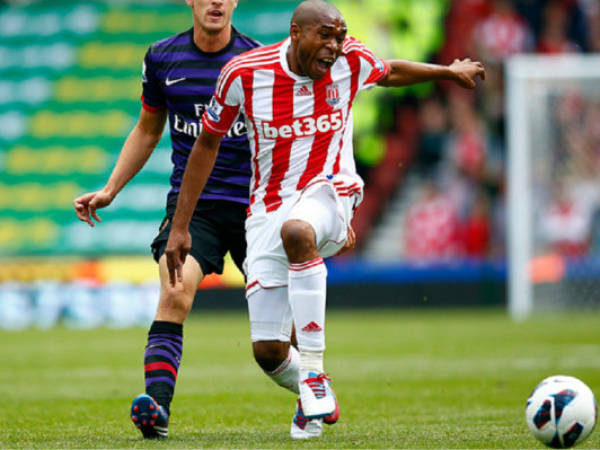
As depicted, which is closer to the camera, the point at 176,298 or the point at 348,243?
the point at 176,298

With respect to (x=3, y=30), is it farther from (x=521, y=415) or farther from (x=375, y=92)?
(x=521, y=415)

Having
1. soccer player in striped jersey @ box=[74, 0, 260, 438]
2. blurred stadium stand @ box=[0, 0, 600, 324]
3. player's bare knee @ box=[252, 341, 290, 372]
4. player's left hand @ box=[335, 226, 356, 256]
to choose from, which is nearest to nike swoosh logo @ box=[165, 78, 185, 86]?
soccer player in striped jersey @ box=[74, 0, 260, 438]

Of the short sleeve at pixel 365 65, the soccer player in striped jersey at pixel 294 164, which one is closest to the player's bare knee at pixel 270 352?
the soccer player in striped jersey at pixel 294 164

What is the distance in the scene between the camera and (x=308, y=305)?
489cm

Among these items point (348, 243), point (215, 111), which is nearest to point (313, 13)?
point (215, 111)

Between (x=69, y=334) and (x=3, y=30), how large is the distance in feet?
32.4

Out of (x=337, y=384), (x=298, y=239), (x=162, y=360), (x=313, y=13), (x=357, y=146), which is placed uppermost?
(x=313, y=13)

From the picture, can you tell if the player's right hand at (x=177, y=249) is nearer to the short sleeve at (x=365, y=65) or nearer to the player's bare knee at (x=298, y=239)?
the player's bare knee at (x=298, y=239)

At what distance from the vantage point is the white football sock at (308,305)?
486 centimetres

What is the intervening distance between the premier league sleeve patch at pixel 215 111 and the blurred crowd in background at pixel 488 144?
11.4 m

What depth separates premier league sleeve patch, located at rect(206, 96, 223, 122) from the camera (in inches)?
198

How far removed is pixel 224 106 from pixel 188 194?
42 centimetres

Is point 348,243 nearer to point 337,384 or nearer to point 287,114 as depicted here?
point 287,114

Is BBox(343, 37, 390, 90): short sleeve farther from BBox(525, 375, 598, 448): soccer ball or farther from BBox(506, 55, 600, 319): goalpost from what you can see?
BBox(506, 55, 600, 319): goalpost
